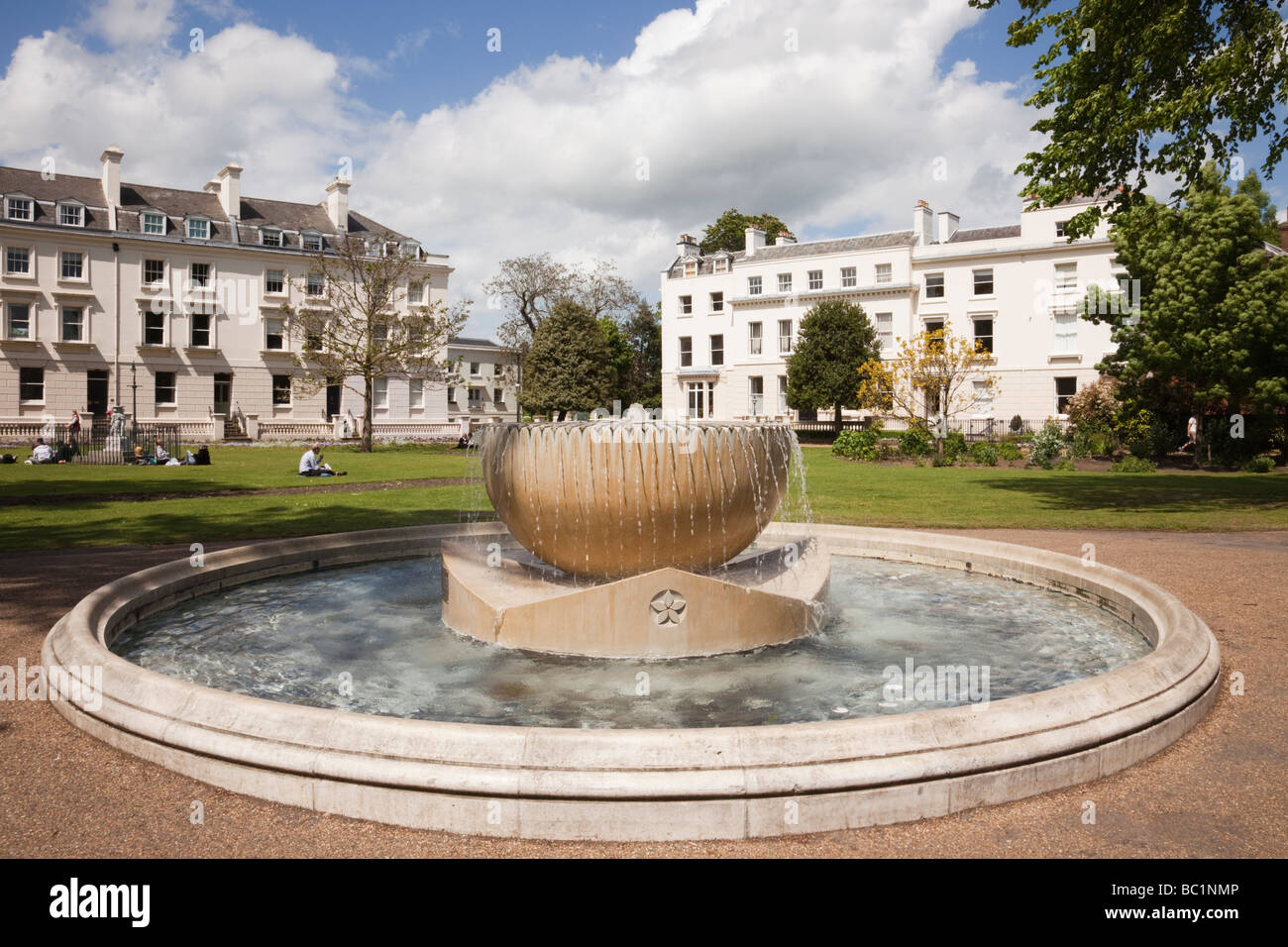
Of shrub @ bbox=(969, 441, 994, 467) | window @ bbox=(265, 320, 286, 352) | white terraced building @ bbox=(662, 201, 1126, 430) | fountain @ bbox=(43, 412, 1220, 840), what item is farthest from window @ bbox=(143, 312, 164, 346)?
fountain @ bbox=(43, 412, 1220, 840)

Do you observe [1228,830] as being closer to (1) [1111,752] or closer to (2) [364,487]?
(1) [1111,752]

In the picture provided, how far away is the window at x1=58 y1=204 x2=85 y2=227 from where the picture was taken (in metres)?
50.6

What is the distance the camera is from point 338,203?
59.7 m

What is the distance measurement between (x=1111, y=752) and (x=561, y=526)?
180 inches

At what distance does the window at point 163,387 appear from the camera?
53.3m

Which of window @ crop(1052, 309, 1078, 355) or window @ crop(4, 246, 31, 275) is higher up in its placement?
window @ crop(4, 246, 31, 275)

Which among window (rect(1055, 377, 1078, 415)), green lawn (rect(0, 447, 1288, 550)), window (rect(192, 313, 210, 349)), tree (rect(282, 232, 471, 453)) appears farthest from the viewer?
window (rect(192, 313, 210, 349))

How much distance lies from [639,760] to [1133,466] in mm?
31932

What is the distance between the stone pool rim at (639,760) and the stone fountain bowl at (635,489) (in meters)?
3.14

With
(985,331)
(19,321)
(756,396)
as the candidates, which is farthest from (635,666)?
(19,321)

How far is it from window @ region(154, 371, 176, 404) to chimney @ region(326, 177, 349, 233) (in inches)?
580

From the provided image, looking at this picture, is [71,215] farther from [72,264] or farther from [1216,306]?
[1216,306]

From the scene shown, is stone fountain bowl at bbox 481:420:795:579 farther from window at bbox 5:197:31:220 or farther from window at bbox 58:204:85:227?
window at bbox 5:197:31:220
